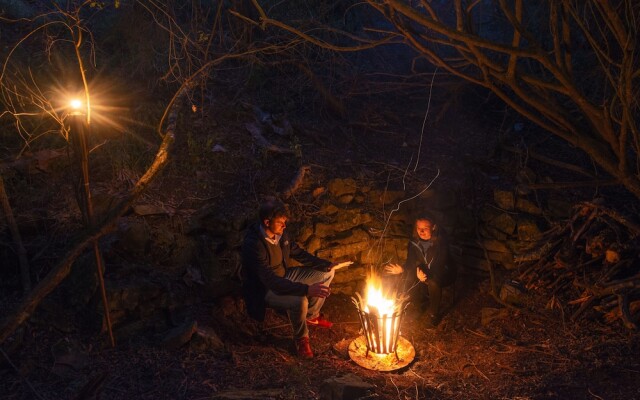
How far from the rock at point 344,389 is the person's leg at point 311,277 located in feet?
4.52

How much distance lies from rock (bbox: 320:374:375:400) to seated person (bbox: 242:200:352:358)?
954 mm

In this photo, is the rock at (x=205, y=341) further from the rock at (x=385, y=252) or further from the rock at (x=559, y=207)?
the rock at (x=559, y=207)

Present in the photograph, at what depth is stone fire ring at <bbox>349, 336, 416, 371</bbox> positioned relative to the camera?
489 cm

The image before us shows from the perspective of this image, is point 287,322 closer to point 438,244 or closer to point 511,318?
point 438,244

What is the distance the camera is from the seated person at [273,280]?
5008mm

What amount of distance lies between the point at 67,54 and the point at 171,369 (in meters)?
5.22

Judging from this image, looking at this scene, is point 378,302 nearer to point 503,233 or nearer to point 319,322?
point 319,322

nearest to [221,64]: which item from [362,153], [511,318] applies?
[362,153]

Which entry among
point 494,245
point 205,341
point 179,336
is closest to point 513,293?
point 494,245

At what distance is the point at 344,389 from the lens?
3973mm

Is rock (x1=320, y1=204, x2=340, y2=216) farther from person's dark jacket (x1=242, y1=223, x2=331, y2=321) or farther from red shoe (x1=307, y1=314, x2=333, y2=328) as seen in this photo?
Answer: red shoe (x1=307, y1=314, x2=333, y2=328)

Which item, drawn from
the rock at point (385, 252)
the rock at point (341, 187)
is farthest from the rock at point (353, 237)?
the rock at point (341, 187)

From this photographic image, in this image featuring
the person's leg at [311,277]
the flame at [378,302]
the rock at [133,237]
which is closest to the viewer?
the flame at [378,302]

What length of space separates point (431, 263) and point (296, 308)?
1767 millimetres
